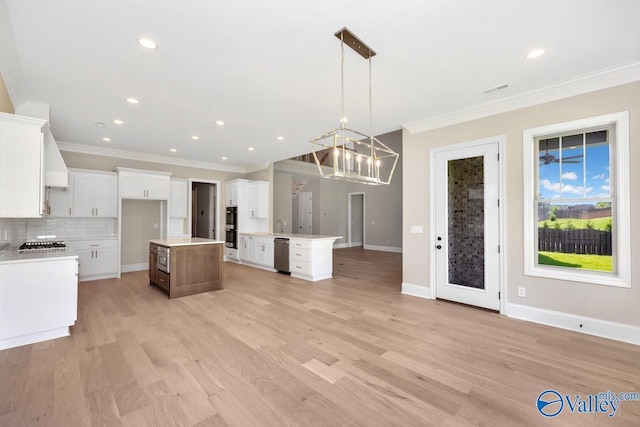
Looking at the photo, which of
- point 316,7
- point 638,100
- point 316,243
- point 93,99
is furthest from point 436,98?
point 93,99

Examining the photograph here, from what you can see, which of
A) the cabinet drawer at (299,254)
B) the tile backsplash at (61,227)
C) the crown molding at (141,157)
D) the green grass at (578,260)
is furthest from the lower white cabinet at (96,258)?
the green grass at (578,260)

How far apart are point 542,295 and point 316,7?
152 inches

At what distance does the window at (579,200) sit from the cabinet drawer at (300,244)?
3491 mm

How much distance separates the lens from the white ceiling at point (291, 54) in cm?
210

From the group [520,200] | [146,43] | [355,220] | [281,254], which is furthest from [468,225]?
[355,220]

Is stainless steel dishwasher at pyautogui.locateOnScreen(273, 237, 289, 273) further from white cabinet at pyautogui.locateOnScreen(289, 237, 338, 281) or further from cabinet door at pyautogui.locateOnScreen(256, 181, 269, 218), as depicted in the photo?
cabinet door at pyautogui.locateOnScreen(256, 181, 269, 218)

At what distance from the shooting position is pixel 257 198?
7.78 m

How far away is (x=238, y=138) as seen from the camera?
5512mm

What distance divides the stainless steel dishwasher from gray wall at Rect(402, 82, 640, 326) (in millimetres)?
2577

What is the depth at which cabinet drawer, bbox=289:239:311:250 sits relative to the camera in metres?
5.61

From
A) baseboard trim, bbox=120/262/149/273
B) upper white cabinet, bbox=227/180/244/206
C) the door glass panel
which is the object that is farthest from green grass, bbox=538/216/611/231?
baseboard trim, bbox=120/262/149/273

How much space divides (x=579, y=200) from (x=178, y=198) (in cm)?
745

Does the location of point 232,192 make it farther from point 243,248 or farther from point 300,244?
point 300,244

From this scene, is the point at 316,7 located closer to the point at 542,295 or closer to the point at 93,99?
the point at 93,99
